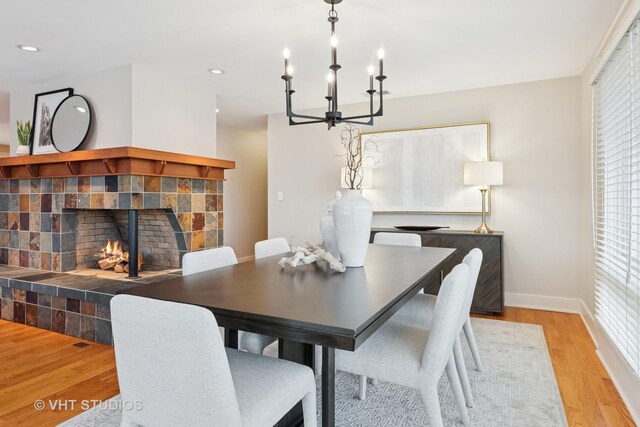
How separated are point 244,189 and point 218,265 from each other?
175 inches

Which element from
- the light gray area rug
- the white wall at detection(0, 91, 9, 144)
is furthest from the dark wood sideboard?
the white wall at detection(0, 91, 9, 144)

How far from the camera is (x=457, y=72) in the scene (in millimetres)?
3596

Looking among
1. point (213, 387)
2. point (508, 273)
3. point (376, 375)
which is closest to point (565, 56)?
point (508, 273)

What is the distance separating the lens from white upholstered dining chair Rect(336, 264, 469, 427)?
4.70 feet

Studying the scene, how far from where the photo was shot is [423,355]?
4.87 ft

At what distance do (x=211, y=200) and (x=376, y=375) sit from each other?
3.16 metres

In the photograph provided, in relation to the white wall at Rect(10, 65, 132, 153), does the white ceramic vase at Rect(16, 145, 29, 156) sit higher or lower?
lower

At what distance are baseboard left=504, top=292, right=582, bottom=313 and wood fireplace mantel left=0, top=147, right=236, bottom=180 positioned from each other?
3.30m

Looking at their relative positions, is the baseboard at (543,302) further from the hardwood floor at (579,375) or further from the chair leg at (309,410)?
the chair leg at (309,410)

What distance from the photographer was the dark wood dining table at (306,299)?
1.12 metres

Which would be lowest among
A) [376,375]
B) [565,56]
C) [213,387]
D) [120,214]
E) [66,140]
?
[376,375]

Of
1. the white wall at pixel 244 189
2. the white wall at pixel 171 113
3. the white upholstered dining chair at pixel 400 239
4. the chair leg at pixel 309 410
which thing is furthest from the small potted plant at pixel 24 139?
the chair leg at pixel 309 410

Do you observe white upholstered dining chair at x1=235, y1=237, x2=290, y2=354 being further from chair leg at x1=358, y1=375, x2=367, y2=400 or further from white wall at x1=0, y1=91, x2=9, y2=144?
white wall at x1=0, y1=91, x2=9, y2=144

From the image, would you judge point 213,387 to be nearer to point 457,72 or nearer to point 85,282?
point 85,282
